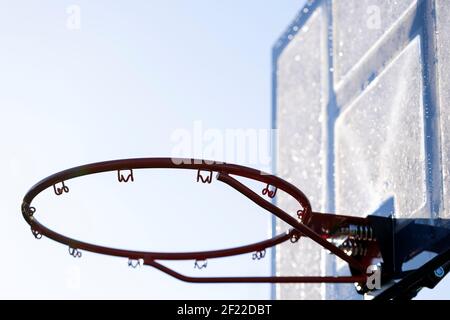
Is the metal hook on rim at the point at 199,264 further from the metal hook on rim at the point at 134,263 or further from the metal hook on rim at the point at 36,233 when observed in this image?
the metal hook on rim at the point at 36,233

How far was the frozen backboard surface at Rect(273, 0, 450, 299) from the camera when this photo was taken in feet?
10.1

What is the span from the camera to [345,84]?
3650 mm

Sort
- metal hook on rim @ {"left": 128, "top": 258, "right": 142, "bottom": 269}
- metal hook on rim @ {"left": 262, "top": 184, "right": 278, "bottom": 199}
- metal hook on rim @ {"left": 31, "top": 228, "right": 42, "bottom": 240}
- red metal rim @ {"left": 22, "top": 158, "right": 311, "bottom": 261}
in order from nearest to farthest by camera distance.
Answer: red metal rim @ {"left": 22, "top": 158, "right": 311, "bottom": 261} < metal hook on rim @ {"left": 262, "top": 184, "right": 278, "bottom": 199} < metal hook on rim @ {"left": 31, "top": 228, "right": 42, "bottom": 240} < metal hook on rim @ {"left": 128, "top": 258, "right": 142, "bottom": 269}

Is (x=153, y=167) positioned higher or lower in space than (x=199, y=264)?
higher

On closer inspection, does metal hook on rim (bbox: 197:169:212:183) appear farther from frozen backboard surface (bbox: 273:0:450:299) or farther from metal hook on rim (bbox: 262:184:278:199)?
frozen backboard surface (bbox: 273:0:450:299)

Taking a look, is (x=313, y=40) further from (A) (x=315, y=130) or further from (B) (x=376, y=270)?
(B) (x=376, y=270)

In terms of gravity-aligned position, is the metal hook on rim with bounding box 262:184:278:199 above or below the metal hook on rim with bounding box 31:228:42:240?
above

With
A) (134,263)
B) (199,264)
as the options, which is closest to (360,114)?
(199,264)

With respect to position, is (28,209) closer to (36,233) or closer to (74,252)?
(36,233)

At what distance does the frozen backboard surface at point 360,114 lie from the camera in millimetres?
3074

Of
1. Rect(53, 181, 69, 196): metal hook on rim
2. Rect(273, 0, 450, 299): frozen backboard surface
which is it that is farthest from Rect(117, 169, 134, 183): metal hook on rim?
Rect(273, 0, 450, 299): frozen backboard surface

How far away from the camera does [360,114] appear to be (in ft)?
11.5
